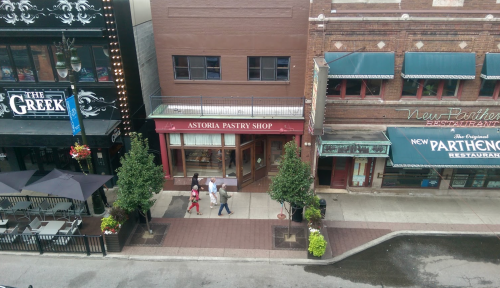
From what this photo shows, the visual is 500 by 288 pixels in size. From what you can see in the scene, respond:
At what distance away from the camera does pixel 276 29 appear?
52.3ft

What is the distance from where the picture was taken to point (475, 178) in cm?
1659

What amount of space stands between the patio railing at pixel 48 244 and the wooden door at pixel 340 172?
413 inches

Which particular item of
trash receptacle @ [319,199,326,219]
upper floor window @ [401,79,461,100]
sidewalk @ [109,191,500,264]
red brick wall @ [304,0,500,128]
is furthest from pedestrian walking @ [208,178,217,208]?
upper floor window @ [401,79,461,100]

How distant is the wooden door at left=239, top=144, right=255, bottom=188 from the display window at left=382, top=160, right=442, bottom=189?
6.31 meters

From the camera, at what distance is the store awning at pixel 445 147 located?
1484cm

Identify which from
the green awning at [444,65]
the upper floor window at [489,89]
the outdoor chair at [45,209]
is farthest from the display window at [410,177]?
the outdoor chair at [45,209]

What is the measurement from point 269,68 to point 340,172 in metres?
5.98

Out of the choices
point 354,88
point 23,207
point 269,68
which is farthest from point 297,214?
point 23,207

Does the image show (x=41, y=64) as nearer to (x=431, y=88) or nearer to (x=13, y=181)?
(x=13, y=181)

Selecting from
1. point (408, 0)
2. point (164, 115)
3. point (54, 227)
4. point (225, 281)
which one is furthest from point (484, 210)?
point (54, 227)

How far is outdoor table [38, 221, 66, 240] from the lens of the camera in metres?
12.7

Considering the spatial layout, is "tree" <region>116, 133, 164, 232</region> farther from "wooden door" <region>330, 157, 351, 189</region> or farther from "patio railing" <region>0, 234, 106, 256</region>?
"wooden door" <region>330, 157, 351, 189</region>

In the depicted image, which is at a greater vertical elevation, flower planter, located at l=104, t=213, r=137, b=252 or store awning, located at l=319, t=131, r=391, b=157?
store awning, located at l=319, t=131, r=391, b=157

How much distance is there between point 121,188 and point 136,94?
609cm
